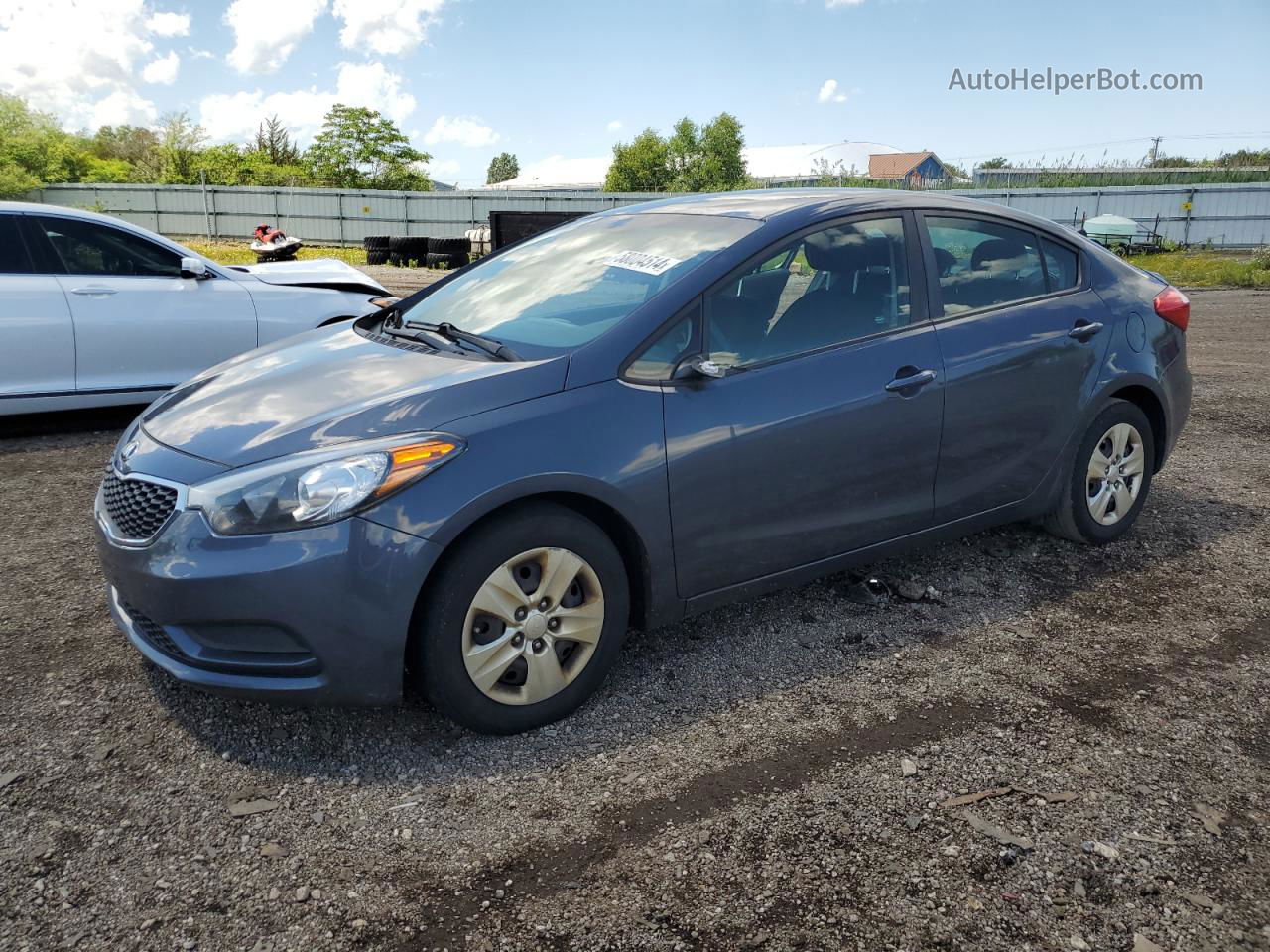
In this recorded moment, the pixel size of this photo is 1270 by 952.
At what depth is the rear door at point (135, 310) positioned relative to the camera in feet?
22.6

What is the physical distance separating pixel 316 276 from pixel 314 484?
224 inches

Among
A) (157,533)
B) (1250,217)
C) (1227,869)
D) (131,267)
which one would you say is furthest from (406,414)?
(1250,217)

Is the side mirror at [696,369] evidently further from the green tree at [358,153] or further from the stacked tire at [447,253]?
the green tree at [358,153]

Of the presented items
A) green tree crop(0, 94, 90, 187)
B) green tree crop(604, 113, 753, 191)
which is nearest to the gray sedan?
green tree crop(0, 94, 90, 187)

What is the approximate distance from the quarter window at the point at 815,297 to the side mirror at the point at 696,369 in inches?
4.0

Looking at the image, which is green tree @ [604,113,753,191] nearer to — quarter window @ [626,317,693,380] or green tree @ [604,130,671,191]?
green tree @ [604,130,671,191]

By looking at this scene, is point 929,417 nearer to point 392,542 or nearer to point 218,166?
point 392,542

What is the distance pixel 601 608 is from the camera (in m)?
3.25

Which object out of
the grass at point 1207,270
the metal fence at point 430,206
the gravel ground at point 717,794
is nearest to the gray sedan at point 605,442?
the gravel ground at point 717,794

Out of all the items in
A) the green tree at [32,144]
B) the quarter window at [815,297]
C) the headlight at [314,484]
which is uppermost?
the green tree at [32,144]

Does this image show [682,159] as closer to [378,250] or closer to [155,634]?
[378,250]

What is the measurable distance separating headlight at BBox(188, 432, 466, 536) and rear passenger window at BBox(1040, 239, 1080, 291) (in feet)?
9.89

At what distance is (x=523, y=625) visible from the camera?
3.10 meters

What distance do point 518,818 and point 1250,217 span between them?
40.4 m
